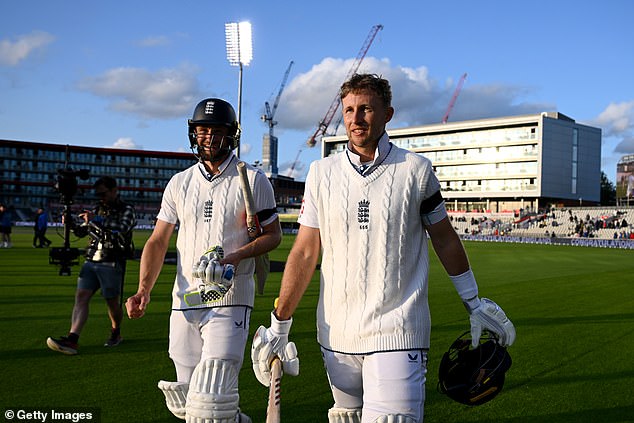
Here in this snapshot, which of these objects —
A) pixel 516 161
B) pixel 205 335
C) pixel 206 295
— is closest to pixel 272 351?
pixel 206 295

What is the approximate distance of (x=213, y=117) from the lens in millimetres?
4418

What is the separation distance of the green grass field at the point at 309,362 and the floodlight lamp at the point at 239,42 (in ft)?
46.8

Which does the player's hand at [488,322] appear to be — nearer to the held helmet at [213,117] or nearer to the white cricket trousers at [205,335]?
the white cricket trousers at [205,335]

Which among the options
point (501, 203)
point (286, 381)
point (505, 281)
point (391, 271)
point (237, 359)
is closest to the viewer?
point (391, 271)

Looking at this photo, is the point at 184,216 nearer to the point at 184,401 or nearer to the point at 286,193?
the point at 184,401

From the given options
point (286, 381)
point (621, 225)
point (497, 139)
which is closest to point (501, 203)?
point (497, 139)

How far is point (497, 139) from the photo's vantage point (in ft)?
334

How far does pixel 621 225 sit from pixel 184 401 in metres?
64.6

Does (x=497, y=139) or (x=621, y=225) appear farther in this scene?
(x=497, y=139)

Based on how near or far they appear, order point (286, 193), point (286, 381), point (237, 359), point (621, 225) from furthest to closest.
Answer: point (286, 193), point (621, 225), point (286, 381), point (237, 359)

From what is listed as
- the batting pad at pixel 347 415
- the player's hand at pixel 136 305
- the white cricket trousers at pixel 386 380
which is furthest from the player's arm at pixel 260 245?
the batting pad at pixel 347 415

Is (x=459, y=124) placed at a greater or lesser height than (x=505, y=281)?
greater

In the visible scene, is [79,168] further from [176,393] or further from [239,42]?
[176,393]

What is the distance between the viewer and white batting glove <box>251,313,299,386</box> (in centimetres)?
325
